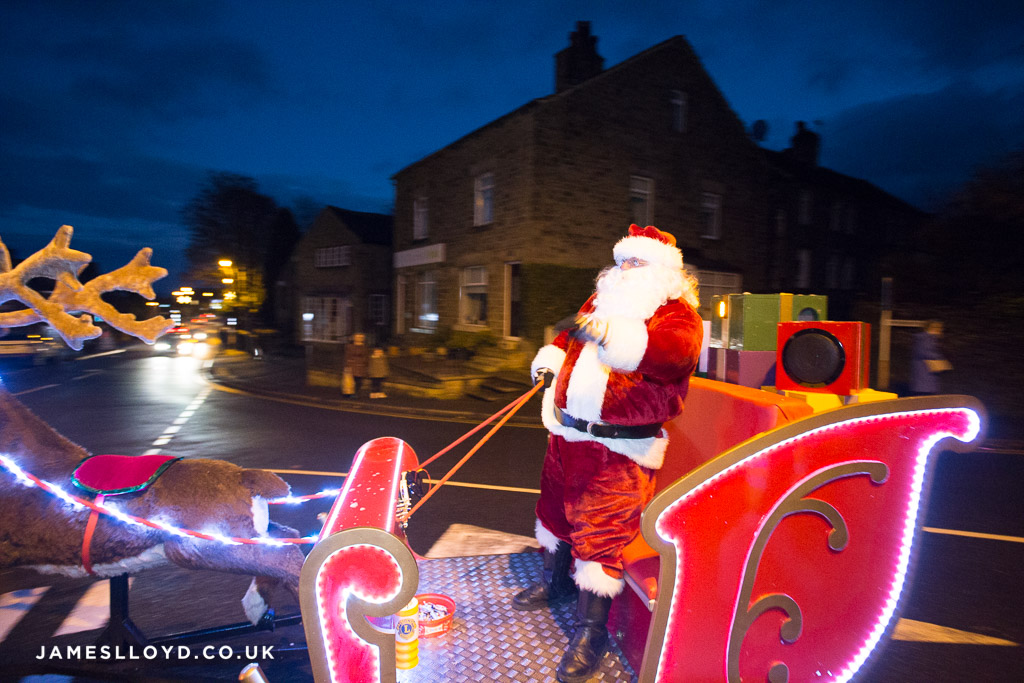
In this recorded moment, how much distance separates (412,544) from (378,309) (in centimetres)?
2108

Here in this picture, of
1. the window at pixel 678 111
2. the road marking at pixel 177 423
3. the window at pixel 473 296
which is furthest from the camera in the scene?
the window at pixel 678 111

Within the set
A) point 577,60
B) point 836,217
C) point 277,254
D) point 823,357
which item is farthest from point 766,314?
point 277,254

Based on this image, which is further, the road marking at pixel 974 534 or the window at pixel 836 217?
the window at pixel 836 217

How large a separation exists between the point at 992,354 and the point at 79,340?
42.7 ft

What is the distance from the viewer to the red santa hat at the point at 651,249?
8.33 feet

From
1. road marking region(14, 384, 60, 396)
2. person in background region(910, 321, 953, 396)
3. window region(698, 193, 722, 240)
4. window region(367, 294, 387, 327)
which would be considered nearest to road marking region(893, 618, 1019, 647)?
person in background region(910, 321, 953, 396)

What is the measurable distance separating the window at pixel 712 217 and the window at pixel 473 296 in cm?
697

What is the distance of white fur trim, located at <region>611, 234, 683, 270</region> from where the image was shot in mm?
2537

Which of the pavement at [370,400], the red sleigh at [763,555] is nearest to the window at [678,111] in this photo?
the pavement at [370,400]

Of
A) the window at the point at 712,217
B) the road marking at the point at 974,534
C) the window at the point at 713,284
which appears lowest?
the road marking at the point at 974,534

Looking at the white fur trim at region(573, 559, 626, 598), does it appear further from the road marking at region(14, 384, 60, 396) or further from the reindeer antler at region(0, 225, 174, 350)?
the road marking at region(14, 384, 60, 396)

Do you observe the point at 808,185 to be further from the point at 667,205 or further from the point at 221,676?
the point at 221,676

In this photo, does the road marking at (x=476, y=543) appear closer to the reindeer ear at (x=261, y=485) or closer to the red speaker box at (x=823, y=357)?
the reindeer ear at (x=261, y=485)

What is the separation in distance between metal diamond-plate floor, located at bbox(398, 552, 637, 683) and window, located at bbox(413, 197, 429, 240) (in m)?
17.0
